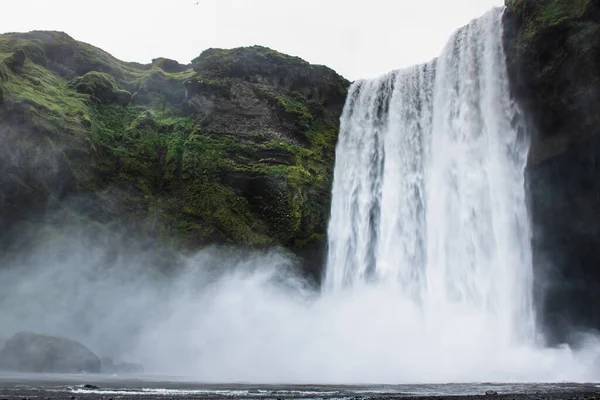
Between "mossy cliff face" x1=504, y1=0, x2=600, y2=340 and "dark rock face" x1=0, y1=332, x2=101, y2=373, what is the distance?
754 inches

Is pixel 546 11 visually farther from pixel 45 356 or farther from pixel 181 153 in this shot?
pixel 45 356

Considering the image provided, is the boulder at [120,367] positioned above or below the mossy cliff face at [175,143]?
below

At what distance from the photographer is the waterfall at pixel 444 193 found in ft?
76.2

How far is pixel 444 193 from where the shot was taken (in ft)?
84.3

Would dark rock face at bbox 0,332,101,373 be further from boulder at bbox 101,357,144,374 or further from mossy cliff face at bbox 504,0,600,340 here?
mossy cliff face at bbox 504,0,600,340

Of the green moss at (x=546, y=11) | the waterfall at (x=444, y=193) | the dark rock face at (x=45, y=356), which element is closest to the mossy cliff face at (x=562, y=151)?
the green moss at (x=546, y=11)

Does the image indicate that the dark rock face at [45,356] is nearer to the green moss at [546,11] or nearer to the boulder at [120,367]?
the boulder at [120,367]

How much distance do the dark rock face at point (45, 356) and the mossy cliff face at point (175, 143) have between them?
6.89 meters

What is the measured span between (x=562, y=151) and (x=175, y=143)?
19894 mm

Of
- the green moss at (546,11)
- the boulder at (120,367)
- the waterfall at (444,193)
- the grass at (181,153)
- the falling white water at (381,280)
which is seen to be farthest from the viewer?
the grass at (181,153)

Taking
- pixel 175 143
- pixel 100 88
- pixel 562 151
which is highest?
pixel 100 88

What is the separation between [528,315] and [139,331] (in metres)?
17.5

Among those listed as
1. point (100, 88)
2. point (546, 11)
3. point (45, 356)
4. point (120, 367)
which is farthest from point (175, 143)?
point (546, 11)

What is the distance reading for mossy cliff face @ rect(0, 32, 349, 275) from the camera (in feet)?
82.2
